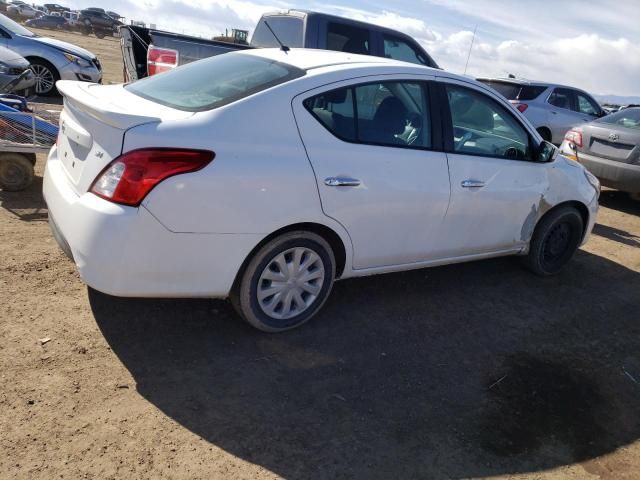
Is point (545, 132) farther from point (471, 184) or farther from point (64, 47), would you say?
point (64, 47)

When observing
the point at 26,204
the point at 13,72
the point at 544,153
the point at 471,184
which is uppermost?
the point at 13,72

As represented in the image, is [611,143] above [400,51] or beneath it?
beneath

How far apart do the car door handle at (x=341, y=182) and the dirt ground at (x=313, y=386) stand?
1.00 metres

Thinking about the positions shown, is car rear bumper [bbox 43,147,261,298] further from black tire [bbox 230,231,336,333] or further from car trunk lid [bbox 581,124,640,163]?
car trunk lid [bbox 581,124,640,163]

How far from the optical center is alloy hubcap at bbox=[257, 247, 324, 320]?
11.1 feet

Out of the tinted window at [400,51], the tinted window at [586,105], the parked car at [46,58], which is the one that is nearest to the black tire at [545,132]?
the tinted window at [586,105]

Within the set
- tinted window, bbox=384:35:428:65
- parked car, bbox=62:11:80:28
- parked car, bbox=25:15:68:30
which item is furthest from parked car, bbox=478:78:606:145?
parked car, bbox=62:11:80:28

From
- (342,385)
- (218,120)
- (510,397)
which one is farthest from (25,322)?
(510,397)

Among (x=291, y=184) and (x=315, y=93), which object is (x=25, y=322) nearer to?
(x=291, y=184)

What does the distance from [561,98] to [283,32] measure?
6.62 m

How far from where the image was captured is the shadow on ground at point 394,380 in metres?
2.70

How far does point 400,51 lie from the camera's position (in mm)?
8781

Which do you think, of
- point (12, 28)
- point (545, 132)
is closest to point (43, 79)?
point (12, 28)

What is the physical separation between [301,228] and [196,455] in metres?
1.41
